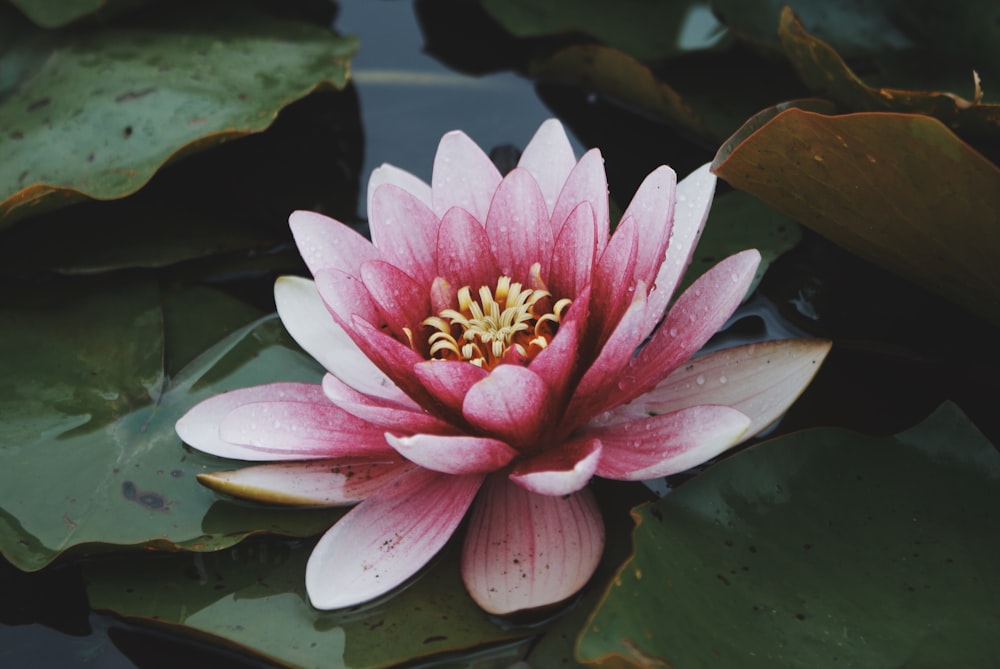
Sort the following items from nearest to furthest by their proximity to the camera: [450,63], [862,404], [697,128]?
[862,404] → [697,128] → [450,63]

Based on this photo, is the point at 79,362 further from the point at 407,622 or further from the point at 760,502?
the point at 760,502

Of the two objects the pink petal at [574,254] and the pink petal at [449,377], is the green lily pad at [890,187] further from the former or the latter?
the pink petal at [449,377]

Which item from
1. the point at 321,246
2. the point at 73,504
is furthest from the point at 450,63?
the point at 73,504

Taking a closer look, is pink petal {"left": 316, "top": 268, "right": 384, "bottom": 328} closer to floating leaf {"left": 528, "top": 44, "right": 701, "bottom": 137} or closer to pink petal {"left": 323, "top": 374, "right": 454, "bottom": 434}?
pink petal {"left": 323, "top": 374, "right": 454, "bottom": 434}

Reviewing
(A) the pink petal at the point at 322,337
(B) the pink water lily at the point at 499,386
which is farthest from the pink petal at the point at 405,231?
(A) the pink petal at the point at 322,337

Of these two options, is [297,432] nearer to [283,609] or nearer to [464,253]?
[283,609]

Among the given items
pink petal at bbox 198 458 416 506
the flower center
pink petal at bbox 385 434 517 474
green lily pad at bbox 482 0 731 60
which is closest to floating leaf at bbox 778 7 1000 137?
green lily pad at bbox 482 0 731 60

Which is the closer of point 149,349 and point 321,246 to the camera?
point 321,246
